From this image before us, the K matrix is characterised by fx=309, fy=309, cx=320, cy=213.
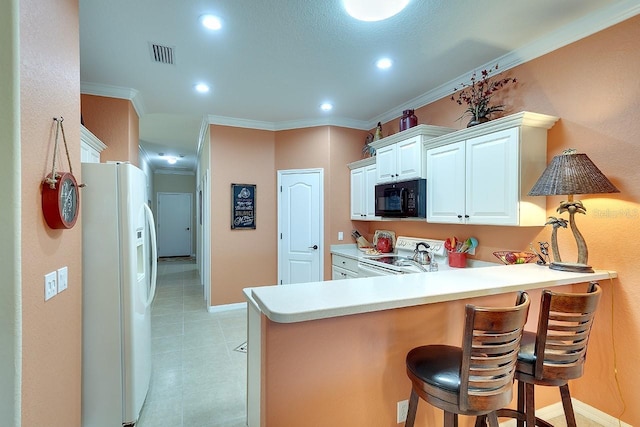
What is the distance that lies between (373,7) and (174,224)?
9576 mm

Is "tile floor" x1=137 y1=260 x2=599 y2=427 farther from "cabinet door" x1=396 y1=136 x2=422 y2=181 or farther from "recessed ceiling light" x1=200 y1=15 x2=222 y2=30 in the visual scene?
"recessed ceiling light" x1=200 y1=15 x2=222 y2=30

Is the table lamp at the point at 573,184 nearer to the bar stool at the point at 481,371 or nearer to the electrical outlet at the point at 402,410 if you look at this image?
the bar stool at the point at 481,371

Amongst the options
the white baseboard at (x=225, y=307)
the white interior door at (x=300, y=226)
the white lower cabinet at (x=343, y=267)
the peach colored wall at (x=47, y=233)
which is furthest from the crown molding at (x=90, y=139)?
the white lower cabinet at (x=343, y=267)

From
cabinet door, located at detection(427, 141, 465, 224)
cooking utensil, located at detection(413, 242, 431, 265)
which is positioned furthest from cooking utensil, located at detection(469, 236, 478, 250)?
cooking utensil, located at detection(413, 242, 431, 265)

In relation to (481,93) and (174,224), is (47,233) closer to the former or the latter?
(481,93)

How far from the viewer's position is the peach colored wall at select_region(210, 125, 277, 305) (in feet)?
14.7

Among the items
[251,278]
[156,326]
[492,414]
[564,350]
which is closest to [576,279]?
[564,350]

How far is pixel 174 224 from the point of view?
32.4ft

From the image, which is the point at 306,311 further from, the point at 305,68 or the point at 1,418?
the point at 305,68

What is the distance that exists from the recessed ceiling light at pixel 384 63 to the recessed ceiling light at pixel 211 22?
55.1 inches

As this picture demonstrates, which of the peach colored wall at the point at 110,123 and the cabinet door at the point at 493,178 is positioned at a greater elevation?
the peach colored wall at the point at 110,123

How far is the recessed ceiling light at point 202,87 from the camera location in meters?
3.36

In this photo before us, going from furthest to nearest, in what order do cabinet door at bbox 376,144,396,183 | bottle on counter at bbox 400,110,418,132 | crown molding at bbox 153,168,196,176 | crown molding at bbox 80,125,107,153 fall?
crown molding at bbox 153,168,196,176
cabinet door at bbox 376,144,396,183
bottle on counter at bbox 400,110,418,132
crown molding at bbox 80,125,107,153

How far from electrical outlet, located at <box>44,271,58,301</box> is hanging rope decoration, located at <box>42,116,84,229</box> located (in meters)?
0.23
